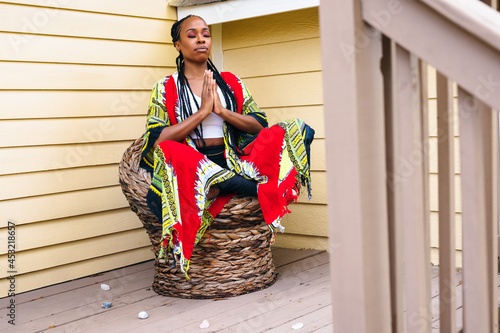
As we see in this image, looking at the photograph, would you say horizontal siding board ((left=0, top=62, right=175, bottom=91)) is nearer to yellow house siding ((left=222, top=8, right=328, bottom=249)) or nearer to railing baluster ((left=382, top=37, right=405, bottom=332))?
yellow house siding ((left=222, top=8, right=328, bottom=249))

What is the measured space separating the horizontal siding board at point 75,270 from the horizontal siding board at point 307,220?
0.92 meters

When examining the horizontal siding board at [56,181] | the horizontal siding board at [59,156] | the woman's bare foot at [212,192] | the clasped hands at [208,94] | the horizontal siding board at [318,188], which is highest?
the clasped hands at [208,94]

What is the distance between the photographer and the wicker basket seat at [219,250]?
8.77 feet

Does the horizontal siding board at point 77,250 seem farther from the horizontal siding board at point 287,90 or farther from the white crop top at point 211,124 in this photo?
the horizontal siding board at point 287,90

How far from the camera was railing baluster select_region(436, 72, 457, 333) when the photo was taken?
44.9 inches

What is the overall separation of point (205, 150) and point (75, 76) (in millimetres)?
885

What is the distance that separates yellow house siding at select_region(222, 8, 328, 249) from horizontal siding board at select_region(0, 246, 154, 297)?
0.95 metres

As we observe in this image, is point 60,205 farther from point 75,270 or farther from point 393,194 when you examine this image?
point 393,194

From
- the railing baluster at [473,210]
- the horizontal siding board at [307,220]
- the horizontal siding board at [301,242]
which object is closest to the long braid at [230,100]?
the horizontal siding board at [307,220]

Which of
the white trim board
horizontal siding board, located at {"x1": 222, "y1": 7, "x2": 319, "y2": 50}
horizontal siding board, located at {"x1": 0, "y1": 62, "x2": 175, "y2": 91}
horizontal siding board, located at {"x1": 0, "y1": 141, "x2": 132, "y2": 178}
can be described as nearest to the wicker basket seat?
horizontal siding board, located at {"x1": 0, "y1": 141, "x2": 132, "y2": 178}

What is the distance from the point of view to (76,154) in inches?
123

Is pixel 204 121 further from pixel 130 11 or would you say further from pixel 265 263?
pixel 130 11

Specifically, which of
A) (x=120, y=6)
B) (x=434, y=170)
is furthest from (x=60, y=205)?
(x=434, y=170)

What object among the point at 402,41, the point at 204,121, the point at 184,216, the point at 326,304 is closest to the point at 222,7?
the point at 204,121
